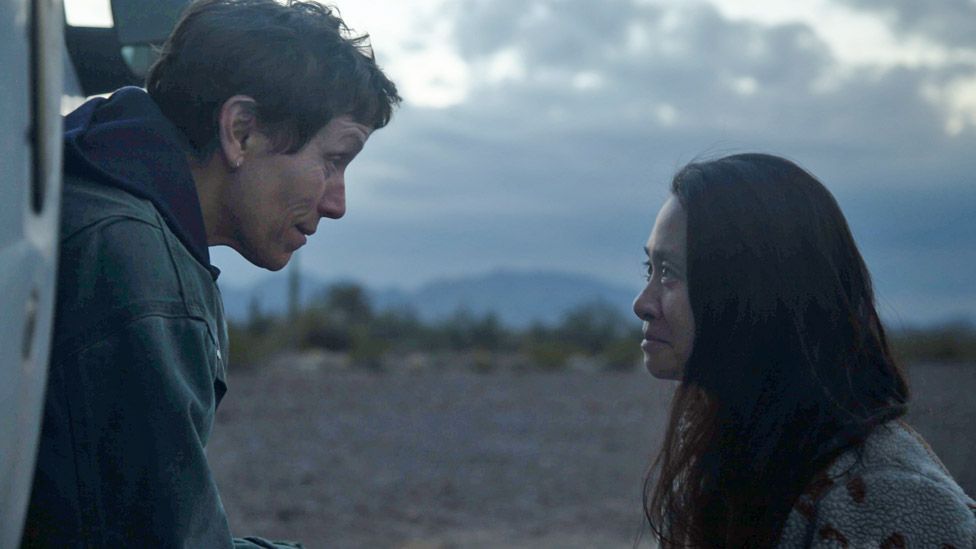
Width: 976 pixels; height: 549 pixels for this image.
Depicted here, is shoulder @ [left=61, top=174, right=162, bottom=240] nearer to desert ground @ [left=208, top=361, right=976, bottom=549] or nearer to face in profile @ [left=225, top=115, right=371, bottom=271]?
face in profile @ [left=225, top=115, right=371, bottom=271]

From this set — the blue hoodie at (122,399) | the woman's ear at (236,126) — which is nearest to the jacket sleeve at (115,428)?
the blue hoodie at (122,399)

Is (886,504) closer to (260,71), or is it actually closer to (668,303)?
(668,303)

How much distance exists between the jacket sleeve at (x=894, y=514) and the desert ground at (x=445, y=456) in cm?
238

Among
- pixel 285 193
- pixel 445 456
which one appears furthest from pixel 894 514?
pixel 445 456

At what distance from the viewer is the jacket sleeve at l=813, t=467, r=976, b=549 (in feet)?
6.72

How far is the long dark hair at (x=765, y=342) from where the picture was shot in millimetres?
2350

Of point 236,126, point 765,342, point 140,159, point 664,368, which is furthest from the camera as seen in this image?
point 664,368

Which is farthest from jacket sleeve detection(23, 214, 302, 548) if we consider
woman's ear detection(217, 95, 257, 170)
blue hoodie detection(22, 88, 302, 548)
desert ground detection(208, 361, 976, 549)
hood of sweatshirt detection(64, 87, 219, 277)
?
desert ground detection(208, 361, 976, 549)

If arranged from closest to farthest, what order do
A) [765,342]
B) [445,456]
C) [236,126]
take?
[236,126]
[765,342]
[445,456]

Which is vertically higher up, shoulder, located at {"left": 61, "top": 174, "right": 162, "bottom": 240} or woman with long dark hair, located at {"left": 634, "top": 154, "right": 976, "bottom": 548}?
shoulder, located at {"left": 61, "top": 174, "right": 162, "bottom": 240}

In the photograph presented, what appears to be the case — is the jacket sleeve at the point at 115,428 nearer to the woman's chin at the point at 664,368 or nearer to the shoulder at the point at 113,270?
the shoulder at the point at 113,270

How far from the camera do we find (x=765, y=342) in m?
2.43

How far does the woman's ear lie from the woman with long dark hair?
0.93m

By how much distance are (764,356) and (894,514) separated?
1.58 feet
